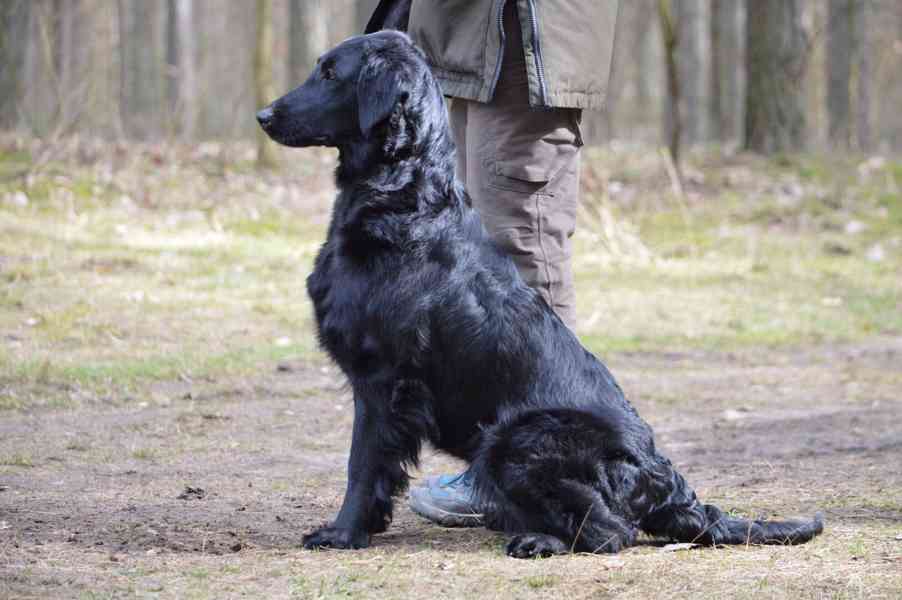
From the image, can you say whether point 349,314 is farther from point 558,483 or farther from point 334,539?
point 558,483

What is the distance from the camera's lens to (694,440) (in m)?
5.41

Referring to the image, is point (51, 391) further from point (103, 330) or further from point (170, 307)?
point (170, 307)

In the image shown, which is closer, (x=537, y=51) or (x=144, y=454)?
(x=537, y=51)

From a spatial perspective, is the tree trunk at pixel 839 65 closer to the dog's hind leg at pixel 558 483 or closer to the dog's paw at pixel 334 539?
the dog's hind leg at pixel 558 483

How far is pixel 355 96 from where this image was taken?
143 inches

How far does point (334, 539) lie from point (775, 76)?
10730mm

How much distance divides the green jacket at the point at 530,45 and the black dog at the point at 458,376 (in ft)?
1.32

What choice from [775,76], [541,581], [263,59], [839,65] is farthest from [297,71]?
[541,581]

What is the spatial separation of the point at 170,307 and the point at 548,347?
4.56m

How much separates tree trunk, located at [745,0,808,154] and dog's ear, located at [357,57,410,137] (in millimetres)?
10150

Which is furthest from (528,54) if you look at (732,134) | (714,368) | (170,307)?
(732,134)

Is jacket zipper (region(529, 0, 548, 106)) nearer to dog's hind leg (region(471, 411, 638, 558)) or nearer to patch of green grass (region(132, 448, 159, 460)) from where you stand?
dog's hind leg (region(471, 411, 638, 558))

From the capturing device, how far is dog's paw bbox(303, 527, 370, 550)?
3.45 m

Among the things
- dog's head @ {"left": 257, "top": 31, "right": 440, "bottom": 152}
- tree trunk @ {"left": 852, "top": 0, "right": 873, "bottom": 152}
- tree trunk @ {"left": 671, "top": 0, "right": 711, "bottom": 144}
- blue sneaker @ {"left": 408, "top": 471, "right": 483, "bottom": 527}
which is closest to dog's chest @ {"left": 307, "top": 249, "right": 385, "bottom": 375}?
dog's head @ {"left": 257, "top": 31, "right": 440, "bottom": 152}
